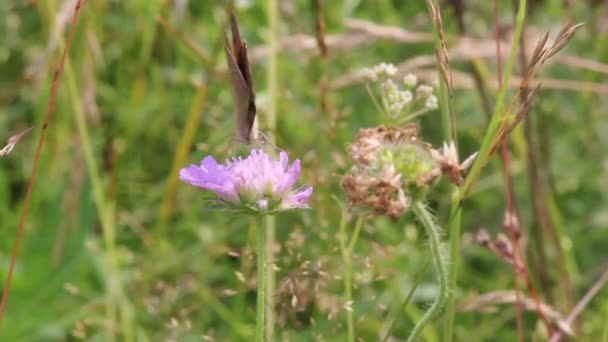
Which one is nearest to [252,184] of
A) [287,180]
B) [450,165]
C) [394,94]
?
[287,180]

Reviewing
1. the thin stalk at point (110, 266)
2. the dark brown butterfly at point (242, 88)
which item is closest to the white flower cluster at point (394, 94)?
the dark brown butterfly at point (242, 88)

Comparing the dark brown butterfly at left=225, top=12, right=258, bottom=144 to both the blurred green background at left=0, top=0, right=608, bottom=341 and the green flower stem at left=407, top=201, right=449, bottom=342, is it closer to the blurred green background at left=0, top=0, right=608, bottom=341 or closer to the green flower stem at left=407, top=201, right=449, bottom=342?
the green flower stem at left=407, top=201, right=449, bottom=342

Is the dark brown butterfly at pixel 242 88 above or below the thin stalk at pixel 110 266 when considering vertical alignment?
above

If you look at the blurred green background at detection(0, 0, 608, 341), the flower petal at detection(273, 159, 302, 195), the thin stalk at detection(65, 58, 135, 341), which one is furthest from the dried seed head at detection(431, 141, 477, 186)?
the thin stalk at detection(65, 58, 135, 341)

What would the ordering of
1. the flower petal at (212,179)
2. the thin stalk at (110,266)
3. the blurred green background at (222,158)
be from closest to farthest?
the flower petal at (212,179), the thin stalk at (110,266), the blurred green background at (222,158)

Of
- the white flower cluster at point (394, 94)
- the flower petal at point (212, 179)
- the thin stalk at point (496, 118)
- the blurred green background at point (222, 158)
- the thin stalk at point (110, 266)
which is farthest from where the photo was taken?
the blurred green background at point (222, 158)

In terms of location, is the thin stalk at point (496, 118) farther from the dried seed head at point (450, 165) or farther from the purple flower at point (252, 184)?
the purple flower at point (252, 184)
